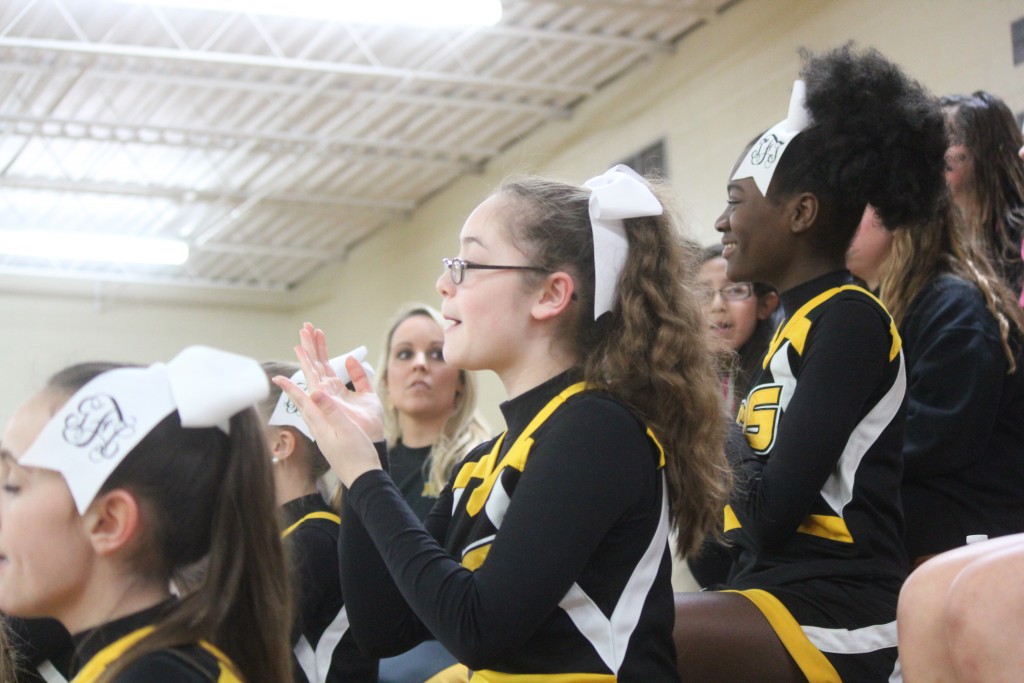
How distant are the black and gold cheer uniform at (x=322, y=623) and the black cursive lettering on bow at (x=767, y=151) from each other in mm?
1245

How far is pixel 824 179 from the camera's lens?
2385 mm

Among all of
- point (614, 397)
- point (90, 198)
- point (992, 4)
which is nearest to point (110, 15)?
point (90, 198)

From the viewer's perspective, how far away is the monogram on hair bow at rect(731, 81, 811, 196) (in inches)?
94.3

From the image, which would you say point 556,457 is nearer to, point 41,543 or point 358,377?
point 358,377

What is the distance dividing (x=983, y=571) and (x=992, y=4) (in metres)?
5.42

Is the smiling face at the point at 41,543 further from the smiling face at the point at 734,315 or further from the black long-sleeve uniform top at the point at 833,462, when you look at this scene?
the smiling face at the point at 734,315

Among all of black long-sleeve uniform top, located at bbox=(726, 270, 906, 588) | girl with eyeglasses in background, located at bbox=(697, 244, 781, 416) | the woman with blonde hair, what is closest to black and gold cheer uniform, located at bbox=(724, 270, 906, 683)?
black long-sleeve uniform top, located at bbox=(726, 270, 906, 588)

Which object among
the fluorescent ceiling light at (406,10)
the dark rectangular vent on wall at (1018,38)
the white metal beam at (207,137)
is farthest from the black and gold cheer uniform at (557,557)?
the white metal beam at (207,137)

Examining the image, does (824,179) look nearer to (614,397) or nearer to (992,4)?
(614,397)

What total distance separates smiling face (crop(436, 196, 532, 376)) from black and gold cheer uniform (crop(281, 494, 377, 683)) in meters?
0.75

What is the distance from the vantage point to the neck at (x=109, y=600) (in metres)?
1.47

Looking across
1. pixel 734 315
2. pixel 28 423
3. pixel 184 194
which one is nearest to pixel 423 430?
pixel 734 315

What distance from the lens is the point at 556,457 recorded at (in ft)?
5.43

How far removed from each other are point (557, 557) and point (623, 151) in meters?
8.34
